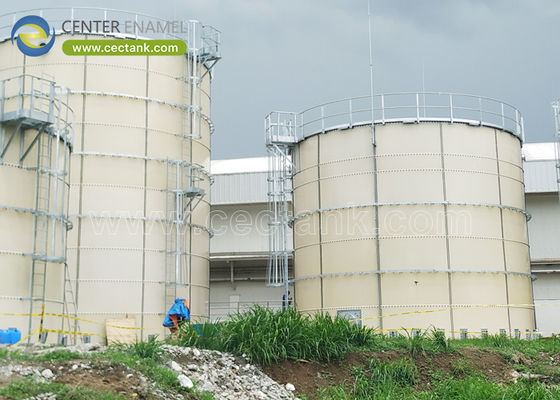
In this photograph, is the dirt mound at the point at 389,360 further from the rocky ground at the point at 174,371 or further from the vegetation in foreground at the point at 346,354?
the rocky ground at the point at 174,371

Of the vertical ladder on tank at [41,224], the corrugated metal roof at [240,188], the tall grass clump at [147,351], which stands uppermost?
the corrugated metal roof at [240,188]

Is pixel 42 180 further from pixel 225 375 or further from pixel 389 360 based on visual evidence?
pixel 389 360

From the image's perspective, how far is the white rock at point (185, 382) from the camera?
41.7 feet

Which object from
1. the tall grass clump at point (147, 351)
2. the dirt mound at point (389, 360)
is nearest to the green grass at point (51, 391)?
the tall grass clump at point (147, 351)

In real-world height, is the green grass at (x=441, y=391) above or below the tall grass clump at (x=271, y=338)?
below

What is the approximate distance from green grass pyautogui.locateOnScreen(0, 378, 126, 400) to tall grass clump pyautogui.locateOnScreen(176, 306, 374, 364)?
4.77 meters

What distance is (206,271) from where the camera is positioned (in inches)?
1220

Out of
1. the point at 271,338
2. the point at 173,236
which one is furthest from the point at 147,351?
the point at 173,236

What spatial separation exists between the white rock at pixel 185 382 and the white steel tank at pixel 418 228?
43.1ft

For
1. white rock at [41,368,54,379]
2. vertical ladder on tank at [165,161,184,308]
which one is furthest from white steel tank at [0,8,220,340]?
white rock at [41,368,54,379]

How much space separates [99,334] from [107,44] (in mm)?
11042

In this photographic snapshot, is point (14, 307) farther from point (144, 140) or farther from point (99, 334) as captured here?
point (144, 140)

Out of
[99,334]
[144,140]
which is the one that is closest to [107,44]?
[144,140]

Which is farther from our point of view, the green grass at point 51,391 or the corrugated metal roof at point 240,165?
the corrugated metal roof at point 240,165
